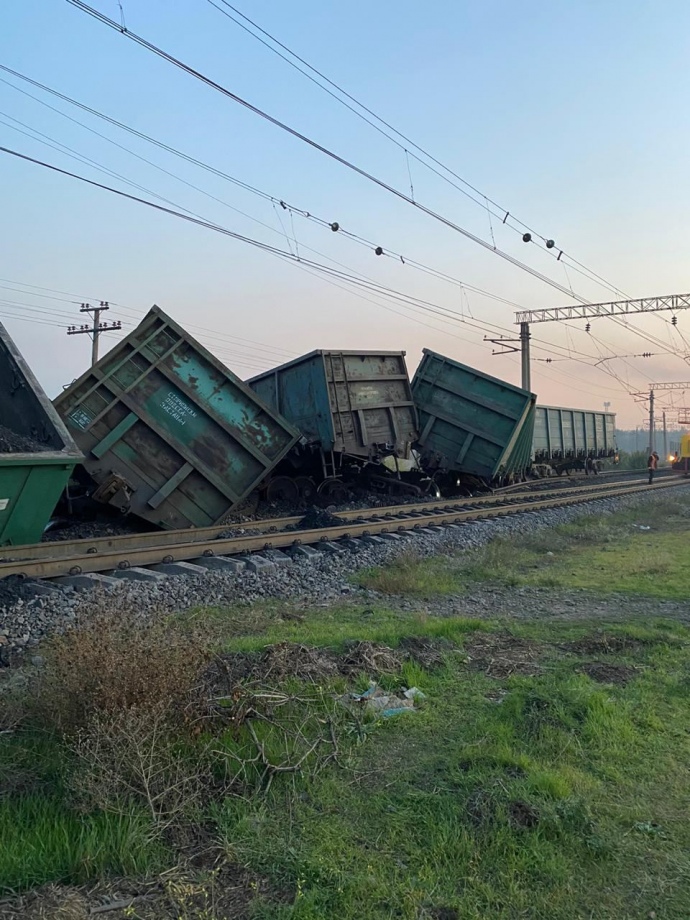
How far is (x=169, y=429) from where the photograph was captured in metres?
11.2

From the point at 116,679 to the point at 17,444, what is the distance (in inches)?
204

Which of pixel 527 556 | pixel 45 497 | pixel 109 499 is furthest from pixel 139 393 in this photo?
pixel 527 556

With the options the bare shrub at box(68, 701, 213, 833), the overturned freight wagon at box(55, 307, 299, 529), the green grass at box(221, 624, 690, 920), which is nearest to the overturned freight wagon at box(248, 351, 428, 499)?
the overturned freight wagon at box(55, 307, 299, 529)

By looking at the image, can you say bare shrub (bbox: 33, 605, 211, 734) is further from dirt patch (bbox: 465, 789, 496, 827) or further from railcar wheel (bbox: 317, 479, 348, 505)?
railcar wheel (bbox: 317, 479, 348, 505)

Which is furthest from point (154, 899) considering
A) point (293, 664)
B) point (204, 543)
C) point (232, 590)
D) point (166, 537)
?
point (166, 537)

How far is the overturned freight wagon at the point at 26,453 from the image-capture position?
714cm

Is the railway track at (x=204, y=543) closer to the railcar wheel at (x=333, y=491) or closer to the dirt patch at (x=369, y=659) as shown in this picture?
the railcar wheel at (x=333, y=491)

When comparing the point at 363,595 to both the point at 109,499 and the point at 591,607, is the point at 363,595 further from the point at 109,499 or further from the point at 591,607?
the point at 109,499

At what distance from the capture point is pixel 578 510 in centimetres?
1709

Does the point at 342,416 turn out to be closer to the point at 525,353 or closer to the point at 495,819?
the point at 495,819

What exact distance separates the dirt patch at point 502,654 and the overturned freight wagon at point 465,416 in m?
11.9

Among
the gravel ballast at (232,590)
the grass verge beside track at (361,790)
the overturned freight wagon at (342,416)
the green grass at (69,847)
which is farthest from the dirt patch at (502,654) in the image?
the overturned freight wagon at (342,416)

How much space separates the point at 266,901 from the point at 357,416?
13.0 meters

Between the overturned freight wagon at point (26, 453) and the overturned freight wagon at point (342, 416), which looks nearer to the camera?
the overturned freight wagon at point (26, 453)
